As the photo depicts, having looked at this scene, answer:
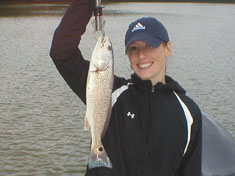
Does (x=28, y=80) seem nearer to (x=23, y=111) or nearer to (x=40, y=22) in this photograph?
(x=23, y=111)

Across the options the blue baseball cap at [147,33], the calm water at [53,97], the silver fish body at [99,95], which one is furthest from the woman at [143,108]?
the calm water at [53,97]

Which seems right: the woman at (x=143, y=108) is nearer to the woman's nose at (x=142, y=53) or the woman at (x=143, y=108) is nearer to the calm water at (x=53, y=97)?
the woman's nose at (x=142, y=53)

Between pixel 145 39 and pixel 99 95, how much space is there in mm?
626

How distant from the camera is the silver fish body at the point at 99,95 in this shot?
2.55m

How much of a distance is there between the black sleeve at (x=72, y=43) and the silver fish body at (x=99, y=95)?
22cm

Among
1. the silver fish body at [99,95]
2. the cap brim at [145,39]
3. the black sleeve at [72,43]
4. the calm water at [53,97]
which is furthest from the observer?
the calm water at [53,97]

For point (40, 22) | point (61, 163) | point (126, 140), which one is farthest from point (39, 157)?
point (40, 22)

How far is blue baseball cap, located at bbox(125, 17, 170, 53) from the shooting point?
2.86 m

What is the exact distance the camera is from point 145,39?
2838mm

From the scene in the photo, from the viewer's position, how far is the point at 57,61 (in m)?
2.74

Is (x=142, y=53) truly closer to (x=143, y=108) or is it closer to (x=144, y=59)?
(x=144, y=59)

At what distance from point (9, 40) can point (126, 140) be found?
19814 mm

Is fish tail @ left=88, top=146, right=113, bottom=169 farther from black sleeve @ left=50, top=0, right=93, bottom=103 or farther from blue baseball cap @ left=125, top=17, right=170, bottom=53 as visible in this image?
blue baseball cap @ left=125, top=17, right=170, bottom=53

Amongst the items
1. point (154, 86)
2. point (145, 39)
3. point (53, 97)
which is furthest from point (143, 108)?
point (53, 97)
